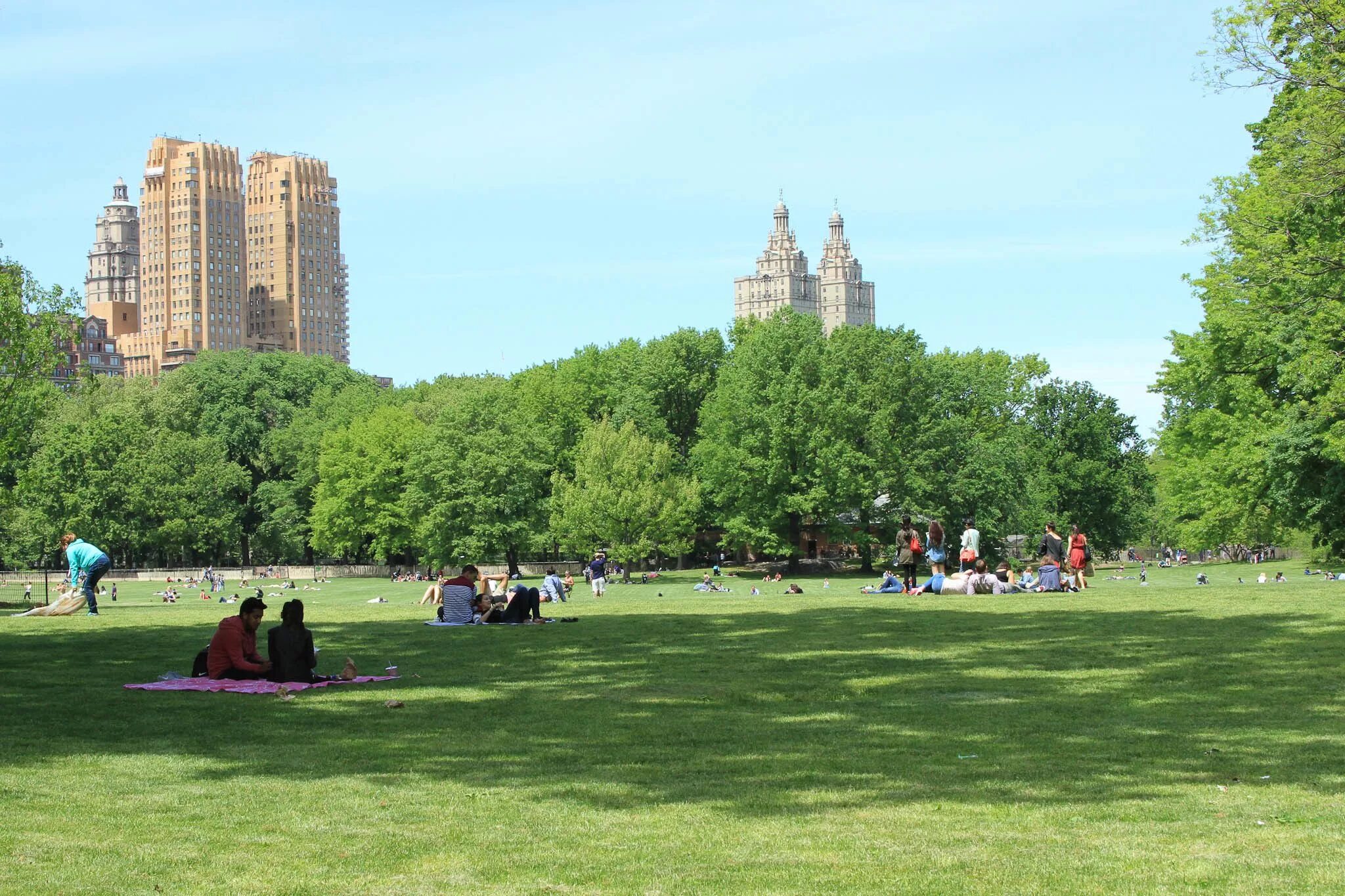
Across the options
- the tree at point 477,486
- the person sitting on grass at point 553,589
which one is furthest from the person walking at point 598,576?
the tree at point 477,486

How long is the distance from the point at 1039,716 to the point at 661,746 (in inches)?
156

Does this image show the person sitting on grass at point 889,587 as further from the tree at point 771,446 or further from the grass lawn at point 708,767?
the tree at point 771,446

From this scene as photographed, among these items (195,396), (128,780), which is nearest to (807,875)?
(128,780)

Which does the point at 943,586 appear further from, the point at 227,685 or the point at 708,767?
the point at 708,767

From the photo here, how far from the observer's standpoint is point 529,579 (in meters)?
83.4

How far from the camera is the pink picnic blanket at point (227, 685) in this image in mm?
17391

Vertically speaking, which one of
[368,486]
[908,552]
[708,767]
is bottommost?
[708,767]

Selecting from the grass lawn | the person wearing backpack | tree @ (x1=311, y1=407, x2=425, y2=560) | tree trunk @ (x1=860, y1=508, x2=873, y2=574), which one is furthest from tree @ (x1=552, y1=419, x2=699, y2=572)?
the grass lawn

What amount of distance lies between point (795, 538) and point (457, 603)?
55.6 metres

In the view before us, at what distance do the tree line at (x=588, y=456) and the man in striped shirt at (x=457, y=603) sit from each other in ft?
116

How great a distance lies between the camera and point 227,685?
17594mm

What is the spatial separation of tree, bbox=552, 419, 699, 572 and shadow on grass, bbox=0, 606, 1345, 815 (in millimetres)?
56534

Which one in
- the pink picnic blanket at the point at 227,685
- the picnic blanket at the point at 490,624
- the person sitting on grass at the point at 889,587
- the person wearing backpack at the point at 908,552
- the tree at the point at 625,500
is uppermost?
the tree at the point at 625,500

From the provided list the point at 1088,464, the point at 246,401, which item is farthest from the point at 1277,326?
the point at 246,401
